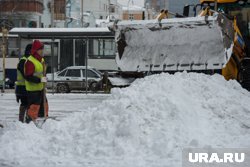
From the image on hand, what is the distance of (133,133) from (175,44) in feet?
23.5

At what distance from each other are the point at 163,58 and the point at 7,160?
8265mm

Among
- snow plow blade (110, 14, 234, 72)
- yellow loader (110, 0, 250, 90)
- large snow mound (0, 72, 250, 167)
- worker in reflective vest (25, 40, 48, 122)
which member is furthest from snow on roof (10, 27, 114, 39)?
large snow mound (0, 72, 250, 167)

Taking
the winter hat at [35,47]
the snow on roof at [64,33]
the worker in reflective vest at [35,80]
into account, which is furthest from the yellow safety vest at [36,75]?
the snow on roof at [64,33]

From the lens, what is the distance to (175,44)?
572 inches

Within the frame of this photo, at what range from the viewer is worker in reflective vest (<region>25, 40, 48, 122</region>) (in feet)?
30.9

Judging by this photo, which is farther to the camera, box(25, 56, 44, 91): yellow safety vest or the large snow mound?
box(25, 56, 44, 91): yellow safety vest

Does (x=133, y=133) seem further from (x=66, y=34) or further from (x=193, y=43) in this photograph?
(x=66, y=34)

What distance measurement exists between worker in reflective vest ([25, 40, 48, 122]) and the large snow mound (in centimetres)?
83

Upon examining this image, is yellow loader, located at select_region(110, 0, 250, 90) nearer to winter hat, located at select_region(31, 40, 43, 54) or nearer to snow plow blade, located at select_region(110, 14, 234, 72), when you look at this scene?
snow plow blade, located at select_region(110, 14, 234, 72)

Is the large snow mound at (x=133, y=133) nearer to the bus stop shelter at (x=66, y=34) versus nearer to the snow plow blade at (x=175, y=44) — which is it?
the snow plow blade at (x=175, y=44)

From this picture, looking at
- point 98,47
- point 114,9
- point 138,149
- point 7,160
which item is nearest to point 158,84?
point 138,149

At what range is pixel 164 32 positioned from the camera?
14461 mm

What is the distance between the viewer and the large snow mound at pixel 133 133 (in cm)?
719

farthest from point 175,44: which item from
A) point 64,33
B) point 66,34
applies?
point 64,33
